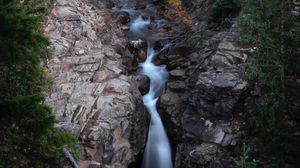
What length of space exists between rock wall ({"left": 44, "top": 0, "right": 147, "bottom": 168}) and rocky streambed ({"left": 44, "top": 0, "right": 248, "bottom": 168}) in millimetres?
26

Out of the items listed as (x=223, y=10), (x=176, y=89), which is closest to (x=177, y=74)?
(x=176, y=89)

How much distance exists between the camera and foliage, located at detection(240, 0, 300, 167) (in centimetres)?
732

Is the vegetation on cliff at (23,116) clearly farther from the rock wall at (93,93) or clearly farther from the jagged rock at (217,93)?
the jagged rock at (217,93)

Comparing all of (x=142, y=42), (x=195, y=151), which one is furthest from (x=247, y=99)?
A: (x=142, y=42)

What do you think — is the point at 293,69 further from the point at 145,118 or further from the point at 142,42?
the point at 142,42

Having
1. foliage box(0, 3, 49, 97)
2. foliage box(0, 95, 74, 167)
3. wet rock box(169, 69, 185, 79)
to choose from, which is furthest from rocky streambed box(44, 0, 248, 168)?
foliage box(0, 3, 49, 97)

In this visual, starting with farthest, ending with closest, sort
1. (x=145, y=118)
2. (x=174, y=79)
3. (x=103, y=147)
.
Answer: (x=174, y=79), (x=145, y=118), (x=103, y=147)

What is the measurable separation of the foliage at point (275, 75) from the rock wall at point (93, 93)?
3.67 metres

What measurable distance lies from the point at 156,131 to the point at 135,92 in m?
1.41

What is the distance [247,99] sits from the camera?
9.43m

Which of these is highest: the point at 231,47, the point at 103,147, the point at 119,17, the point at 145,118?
the point at 119,17

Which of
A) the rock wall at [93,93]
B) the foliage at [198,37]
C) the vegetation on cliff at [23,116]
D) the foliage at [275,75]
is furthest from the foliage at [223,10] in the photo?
the vegetation on cliff at [23,116]

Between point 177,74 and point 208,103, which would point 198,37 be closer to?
point 177,74

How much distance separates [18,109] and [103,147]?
535cm
